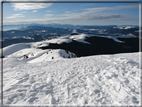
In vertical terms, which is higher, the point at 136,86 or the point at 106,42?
the point at 106,42

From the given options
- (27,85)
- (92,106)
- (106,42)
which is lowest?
(92,106)

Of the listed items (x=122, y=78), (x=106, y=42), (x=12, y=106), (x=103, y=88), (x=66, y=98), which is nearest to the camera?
(x=12, y=106)

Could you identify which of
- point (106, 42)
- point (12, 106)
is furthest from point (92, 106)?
point (106, 42)

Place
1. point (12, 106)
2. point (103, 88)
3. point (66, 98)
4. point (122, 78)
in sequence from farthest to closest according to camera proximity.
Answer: point (122, 78) → point (103, 88) → point (66, 98) → point (12, 106)

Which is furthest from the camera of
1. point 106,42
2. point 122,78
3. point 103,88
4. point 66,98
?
point 106,42

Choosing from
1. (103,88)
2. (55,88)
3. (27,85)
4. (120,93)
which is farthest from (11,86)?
(120,93)

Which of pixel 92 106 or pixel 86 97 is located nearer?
pixel 92 106

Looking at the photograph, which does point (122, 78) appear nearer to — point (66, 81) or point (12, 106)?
point (66, 81)

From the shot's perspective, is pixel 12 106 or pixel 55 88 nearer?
pixel 12 106

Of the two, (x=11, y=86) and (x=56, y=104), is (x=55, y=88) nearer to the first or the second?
(x=56, y=104)
